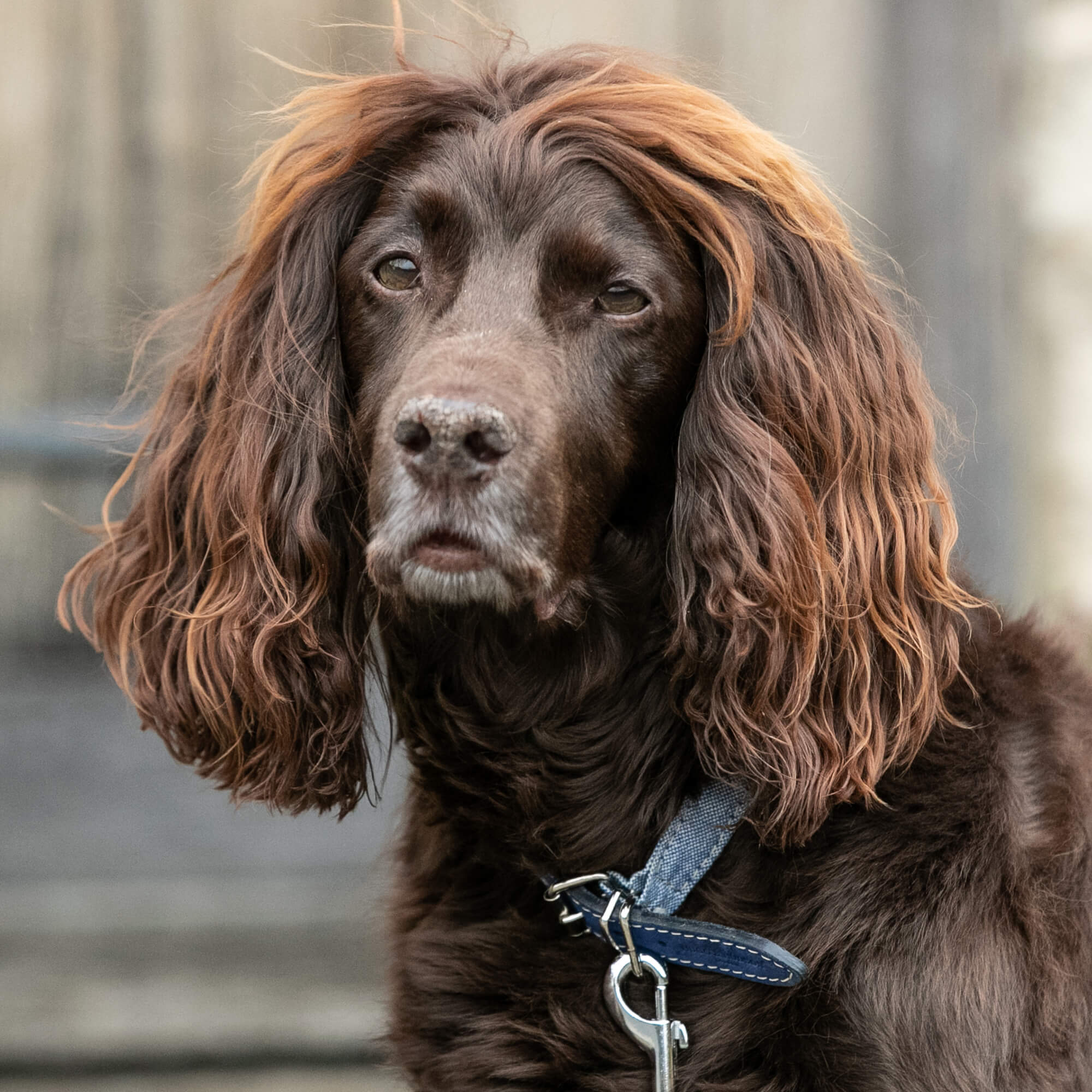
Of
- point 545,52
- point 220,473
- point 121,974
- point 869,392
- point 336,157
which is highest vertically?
point 545,52

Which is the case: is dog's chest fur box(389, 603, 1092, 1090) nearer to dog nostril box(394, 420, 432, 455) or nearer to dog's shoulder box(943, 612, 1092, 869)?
dog's shoulder box(943, 612, 1092, 869)

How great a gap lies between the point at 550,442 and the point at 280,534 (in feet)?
1.89

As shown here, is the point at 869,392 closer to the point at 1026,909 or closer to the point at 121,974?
the point at 1026,909

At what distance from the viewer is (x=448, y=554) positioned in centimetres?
179

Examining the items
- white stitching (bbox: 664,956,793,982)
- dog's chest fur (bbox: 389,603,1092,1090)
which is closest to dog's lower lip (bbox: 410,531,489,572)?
dog's chest fur (bbox: 389,603,1092,1090)

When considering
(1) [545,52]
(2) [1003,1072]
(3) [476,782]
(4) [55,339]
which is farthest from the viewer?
(4) [55,339]

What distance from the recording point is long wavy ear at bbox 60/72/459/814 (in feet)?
6.82

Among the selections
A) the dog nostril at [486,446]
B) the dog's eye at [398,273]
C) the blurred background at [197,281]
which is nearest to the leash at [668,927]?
the dog nostril at [486,446]

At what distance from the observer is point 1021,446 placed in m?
4.22

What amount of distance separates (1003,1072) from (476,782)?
90cm

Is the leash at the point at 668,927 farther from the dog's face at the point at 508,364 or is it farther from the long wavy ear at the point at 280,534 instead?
the long wavy ear at the point at 280,534

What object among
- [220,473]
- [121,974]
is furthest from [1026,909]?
[121,974]

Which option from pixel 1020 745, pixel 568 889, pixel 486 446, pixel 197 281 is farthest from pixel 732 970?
pixel 197 281

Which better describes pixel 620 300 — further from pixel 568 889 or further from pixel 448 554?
pixel 568 889
